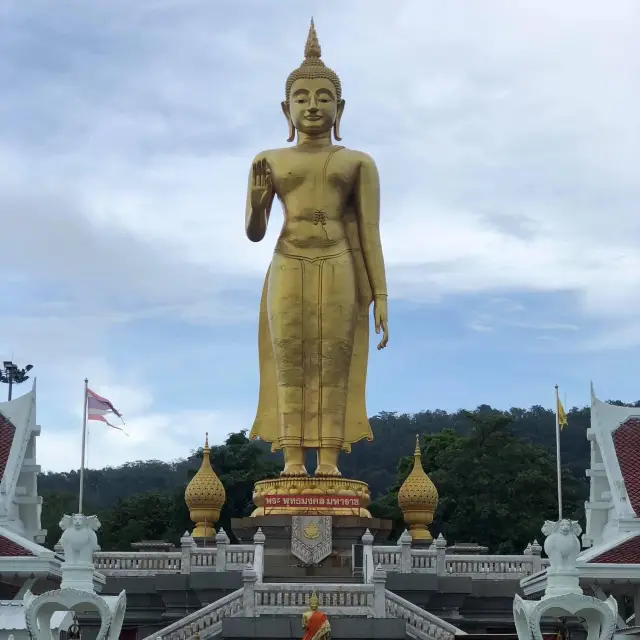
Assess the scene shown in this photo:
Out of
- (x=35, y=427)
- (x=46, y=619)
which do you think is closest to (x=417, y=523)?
(x=35, y=427)

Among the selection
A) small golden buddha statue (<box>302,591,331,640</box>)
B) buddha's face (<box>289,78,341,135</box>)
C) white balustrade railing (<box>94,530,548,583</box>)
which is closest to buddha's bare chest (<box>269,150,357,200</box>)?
buddha's face (<box>289,78,341,135</box>)

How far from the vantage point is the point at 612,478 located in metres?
22.4

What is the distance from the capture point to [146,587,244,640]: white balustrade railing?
1938 centimetres

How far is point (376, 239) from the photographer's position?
1040 inches

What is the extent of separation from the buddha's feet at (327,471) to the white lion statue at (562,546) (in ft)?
27.6

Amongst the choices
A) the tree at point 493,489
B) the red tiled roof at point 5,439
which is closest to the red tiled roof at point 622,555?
the red tiled roof at point 5,439

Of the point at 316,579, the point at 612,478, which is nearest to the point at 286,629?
the point at 316,579

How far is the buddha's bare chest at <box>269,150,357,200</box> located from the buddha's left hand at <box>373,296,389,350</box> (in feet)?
6.98

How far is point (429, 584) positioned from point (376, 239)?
23.6ft

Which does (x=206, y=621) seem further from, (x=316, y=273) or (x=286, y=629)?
(x=316, y=273)

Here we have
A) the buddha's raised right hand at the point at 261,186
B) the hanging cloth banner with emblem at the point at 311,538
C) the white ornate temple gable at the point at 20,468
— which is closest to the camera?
the white ornate temple gable at the point at 20,468

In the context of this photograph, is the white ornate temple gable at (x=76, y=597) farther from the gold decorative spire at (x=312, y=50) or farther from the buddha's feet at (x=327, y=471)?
the gold decorative spire at (x=312, y=50)

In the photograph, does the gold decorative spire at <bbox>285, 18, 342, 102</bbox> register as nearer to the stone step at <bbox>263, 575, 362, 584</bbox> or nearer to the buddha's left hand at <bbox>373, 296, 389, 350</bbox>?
the buddha's left hand at <bbox>373, 296, 389, 350</bbox>

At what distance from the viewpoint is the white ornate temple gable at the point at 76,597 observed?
54.2 feet
